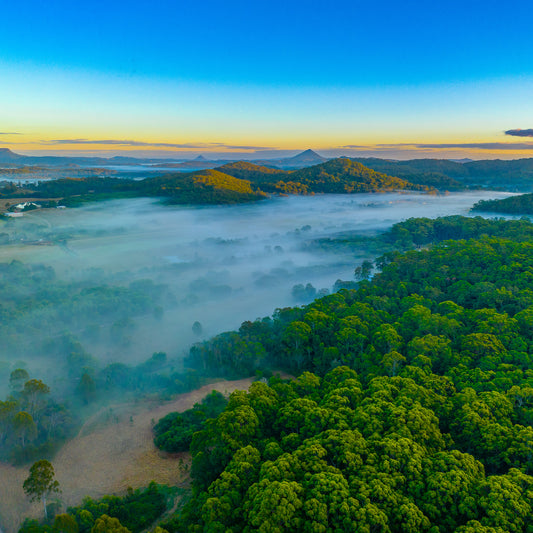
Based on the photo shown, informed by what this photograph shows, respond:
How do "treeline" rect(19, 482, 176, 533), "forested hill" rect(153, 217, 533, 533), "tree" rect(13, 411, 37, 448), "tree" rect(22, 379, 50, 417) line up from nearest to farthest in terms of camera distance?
"forested hill" rect(153, 217, 533, 533), "treeline" rect(19, 482, 176, 533), "tree" rect(13, 411, 37, 448), "tree" rect(22, 379, 50, 417)

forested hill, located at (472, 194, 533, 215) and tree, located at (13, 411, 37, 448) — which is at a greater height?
forested hill, located at (472, 194, 533, 215)

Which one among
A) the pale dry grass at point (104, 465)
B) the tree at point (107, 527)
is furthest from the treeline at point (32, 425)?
the tree at point (107, 527)

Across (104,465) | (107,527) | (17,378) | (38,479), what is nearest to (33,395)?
(17,378)

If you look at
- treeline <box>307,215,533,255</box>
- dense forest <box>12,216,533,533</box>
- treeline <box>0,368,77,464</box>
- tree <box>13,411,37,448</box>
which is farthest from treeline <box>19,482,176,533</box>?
treeline <box>307,215,533,255</box>

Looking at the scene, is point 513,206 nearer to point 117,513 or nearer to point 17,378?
point 117,513

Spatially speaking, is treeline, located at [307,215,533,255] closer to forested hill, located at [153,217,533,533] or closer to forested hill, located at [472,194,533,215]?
forested hill, located at [472,194,533,215]
